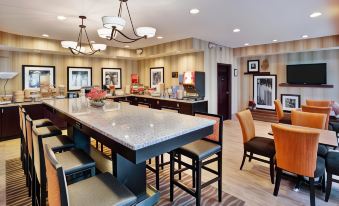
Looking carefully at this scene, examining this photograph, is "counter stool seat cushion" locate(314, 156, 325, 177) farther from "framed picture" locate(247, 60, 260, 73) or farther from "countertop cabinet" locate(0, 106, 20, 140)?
"countertop cabinet" locate(0, 106, 20, 140)

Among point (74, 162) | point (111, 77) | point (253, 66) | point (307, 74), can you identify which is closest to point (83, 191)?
point (74, 162)

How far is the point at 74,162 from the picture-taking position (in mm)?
1909

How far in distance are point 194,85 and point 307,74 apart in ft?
12.7

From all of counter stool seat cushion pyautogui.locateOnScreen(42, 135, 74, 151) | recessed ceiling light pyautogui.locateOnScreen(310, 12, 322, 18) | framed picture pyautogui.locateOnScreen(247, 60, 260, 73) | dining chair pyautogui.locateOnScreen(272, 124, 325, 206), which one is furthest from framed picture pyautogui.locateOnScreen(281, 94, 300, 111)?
counter stool seat cushion pyautogui.locateOnScreen(42, 135, 74, 151)

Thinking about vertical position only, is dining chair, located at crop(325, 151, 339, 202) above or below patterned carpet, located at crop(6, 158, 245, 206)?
above

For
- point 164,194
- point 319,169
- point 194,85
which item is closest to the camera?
point 319,169

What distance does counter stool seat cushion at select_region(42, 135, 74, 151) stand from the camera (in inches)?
93.9

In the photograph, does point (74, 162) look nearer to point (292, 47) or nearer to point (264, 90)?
point (292, 47)

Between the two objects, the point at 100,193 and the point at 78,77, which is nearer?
the point at 100,193

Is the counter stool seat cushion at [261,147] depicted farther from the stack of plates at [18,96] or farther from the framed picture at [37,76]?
the framed picture at [37,76]

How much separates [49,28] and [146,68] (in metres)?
3.68

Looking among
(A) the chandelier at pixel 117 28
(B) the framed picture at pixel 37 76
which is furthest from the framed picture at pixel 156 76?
(A) the chandelier at pixel 117 28

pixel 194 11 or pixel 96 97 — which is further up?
pixel 194 11

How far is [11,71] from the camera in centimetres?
541
